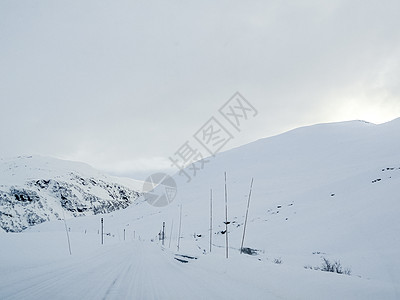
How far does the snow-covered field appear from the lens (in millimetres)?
8961

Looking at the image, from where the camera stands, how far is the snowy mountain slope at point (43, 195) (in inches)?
4470

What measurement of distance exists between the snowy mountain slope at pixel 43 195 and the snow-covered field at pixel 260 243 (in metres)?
27.9

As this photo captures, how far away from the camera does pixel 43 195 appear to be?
13988 cm

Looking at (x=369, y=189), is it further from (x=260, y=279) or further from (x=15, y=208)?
(x=15, y=208)

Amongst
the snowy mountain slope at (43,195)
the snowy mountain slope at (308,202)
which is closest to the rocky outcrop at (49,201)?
the snowy mountain slope at (43,195)

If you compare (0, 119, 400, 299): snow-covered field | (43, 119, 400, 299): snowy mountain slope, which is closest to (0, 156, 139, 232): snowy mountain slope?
(0, 119, 400, 299): snow-covered field

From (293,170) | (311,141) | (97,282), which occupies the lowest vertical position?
(97,282)

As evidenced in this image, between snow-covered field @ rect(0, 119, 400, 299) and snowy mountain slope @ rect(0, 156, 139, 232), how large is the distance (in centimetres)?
2785

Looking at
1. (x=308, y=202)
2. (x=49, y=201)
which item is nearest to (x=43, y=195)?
(x=49, y=201)

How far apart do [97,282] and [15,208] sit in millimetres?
126437

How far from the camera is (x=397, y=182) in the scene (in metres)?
30.1

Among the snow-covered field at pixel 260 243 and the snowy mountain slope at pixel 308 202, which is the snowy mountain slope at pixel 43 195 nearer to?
the snow-covered field at pixel 260 243

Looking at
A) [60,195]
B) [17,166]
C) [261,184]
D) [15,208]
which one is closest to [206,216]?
[261,184]

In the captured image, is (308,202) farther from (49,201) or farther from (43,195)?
(43,195)
